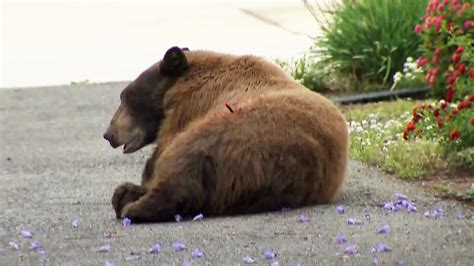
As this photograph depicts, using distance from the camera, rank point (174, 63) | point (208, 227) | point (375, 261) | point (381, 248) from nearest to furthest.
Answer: point (375, 261) < point (381, 248) < point (208, 227) < point (174, 63)

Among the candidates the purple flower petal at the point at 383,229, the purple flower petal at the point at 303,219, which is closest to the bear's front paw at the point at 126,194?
the purple flower petal at the point at 303,219

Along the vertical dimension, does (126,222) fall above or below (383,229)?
below

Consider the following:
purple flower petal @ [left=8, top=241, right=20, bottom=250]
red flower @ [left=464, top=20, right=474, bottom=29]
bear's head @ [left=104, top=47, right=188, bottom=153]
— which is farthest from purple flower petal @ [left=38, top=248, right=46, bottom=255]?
red flower @ [left=464, top=20, right=474, bottom=29]

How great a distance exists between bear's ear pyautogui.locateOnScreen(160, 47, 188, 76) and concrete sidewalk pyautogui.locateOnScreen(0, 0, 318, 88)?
710 cm

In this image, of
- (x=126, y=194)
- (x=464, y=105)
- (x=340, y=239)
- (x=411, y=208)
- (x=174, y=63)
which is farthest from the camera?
(x=464, y=105)

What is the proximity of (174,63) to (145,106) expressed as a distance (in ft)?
1.00

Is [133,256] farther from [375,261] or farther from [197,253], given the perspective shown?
[375,261]

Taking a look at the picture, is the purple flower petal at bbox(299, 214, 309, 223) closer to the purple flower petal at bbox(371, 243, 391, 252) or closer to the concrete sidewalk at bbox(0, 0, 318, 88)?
the purple flower petal at bbox(371, 243, 391, 252)

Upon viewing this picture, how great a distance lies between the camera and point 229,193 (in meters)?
6.87

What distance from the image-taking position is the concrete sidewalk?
1520cm

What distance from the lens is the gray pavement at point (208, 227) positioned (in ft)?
20.2

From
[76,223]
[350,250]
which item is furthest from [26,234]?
[350,250]

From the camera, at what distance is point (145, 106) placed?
7.37 m

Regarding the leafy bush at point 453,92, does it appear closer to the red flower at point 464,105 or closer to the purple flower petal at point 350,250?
the red flower at point 464,105
